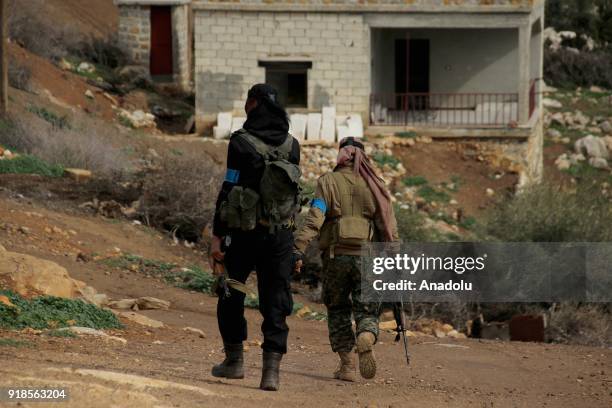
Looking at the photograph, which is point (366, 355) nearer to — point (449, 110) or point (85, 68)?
point (449, 110)

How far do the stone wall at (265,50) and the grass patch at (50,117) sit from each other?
3936 mm

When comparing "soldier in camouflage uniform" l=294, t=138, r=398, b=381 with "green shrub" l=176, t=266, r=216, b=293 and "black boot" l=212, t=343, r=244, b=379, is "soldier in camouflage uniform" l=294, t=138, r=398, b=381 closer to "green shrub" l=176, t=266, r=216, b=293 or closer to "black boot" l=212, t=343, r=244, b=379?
"black boot" l=212, t=343, r=244, b=379

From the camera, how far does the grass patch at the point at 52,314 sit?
9.19 m

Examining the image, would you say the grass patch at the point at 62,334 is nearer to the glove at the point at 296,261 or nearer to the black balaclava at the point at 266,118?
the glove at the point at 296,261

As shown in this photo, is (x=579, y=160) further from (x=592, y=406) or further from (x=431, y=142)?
(x=592, y=406)

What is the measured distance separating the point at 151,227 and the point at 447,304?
415cm

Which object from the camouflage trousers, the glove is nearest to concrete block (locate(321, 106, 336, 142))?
the camouflage trousers

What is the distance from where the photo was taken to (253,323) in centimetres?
1180

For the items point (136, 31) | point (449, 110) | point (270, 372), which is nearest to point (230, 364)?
point (270, 372)

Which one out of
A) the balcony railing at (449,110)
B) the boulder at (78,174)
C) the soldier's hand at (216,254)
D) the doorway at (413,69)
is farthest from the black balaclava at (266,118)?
the doorway at (413,69)

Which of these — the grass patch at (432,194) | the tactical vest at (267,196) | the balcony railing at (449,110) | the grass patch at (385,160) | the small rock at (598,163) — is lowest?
the small rock at (598,163)

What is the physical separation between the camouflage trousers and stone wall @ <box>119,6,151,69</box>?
A: 23476 mm

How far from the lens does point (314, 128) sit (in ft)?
80.3

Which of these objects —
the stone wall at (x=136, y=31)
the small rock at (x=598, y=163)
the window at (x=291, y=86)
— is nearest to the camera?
the window at (x=291, y=86)
